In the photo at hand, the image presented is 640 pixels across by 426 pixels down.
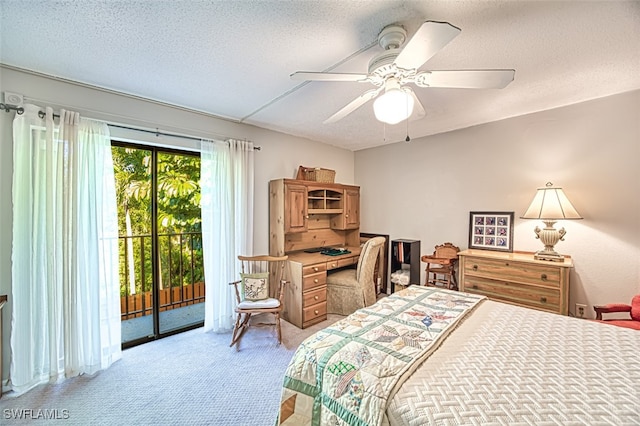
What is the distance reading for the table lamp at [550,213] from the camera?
8.23ft

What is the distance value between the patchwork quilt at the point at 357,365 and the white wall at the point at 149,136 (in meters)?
2.26

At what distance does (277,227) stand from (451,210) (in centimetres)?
238

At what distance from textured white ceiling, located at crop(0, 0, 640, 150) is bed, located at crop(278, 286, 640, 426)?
5.73ft

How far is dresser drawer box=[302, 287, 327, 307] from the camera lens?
313cm

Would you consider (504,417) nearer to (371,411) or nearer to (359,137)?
(371,411)

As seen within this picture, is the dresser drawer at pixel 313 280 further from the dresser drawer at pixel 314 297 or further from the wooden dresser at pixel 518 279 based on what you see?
the wooden dresser at pixel 518 279

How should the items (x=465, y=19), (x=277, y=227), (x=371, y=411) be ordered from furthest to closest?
1. (x=277, y=227)
2. (x=465, y=19)
3. (x=371, y=411)

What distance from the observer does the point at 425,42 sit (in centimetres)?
119

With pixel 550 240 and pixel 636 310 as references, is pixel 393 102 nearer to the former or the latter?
pixel 550 240

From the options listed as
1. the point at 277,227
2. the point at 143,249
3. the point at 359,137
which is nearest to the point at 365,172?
the point at 359,137

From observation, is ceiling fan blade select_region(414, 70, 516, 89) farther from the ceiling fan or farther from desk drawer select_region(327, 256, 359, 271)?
desk drawer select_region(327, 256, 359, 271)

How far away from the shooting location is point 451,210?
359cm

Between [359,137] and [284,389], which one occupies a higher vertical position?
[359,137]

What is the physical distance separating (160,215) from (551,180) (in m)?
4.35
